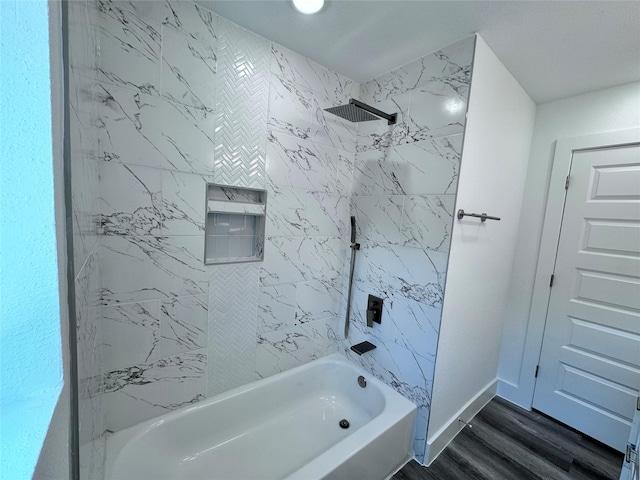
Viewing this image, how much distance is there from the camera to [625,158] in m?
1.80

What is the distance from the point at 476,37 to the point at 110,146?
1979 millimetres

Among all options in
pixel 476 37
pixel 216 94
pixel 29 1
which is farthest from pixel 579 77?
pixel 29 1

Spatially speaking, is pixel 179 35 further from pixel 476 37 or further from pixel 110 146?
pixel 476 37

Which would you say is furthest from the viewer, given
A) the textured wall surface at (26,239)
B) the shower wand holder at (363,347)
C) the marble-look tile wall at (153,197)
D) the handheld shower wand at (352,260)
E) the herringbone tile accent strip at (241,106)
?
the handheld shower wand at (352,260)

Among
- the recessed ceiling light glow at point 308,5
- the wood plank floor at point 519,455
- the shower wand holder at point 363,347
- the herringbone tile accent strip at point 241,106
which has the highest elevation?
the recessed ceiling light glow at point 308,5

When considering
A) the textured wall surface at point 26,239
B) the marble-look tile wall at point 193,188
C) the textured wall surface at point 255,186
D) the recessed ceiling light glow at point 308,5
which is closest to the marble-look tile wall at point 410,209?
the textured wall surface at point 255,186

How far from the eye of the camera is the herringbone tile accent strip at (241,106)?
59.1 inches

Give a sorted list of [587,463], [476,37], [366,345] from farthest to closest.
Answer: [366,345] → [587,463] → [476,37]

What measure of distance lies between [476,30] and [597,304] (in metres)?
2.04

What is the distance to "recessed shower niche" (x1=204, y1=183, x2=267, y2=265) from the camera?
1571mm

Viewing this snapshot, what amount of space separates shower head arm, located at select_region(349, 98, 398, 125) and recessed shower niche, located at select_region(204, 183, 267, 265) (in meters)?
0.78

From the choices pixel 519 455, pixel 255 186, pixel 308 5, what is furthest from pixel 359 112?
pixel 519 455

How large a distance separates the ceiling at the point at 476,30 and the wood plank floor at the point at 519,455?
2.53m

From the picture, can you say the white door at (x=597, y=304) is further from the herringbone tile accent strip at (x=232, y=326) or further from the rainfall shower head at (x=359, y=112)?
the herringbone tile accent strip at (x=232, y=326)
